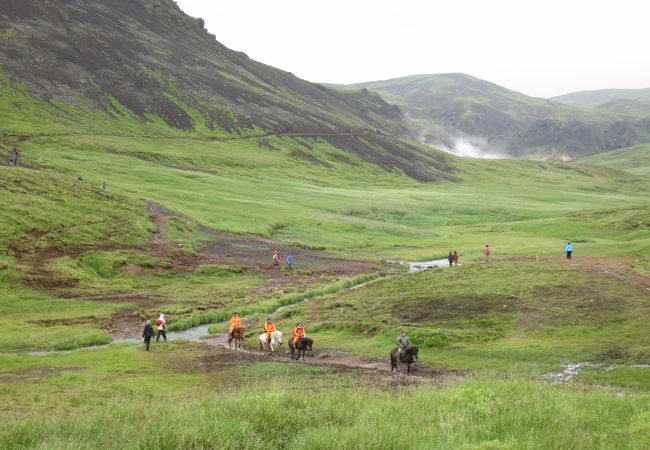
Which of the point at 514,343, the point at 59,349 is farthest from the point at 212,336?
the point at 514,343

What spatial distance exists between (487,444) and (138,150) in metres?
165

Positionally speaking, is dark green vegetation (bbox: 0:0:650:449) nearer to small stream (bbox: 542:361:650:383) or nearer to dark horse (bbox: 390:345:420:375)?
small stream (bbox: 542:361:650:383)

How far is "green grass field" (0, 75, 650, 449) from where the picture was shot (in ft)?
43.4

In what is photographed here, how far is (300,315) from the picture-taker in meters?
51.1

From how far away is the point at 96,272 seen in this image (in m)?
65.8

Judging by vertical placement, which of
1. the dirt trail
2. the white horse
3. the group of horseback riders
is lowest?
the white horse

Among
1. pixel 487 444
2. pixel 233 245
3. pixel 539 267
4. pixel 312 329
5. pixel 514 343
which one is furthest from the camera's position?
pixel 233 245

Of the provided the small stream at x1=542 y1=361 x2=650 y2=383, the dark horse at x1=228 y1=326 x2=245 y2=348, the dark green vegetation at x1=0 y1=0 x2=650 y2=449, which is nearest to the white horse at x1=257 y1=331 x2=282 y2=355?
the dark green vegetation at x1=0 y1=0 x2=650 y2=449

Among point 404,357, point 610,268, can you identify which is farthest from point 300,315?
point 610,268

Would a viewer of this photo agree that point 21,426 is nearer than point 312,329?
Yes

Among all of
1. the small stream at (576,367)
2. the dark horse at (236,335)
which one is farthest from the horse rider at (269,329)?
the small stream at (576,367)

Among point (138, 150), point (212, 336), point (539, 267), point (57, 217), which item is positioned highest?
point (138, 150)

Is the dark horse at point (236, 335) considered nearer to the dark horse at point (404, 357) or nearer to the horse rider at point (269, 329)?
the horse rider at point (269, 329)

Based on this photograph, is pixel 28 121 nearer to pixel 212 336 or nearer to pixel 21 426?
pixel 212 336
